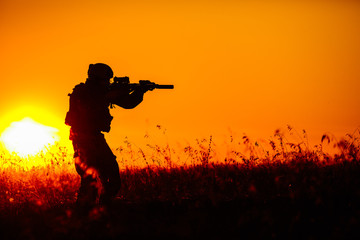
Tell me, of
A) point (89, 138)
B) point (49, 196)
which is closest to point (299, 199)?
point (89, 138)

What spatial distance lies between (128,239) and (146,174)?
3.45 m

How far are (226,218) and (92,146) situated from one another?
2.01m

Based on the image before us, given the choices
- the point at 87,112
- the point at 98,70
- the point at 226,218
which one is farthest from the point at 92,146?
the point at 226,218

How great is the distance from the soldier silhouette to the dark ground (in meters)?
0.27

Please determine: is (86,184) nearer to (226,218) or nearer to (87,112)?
(87,112)

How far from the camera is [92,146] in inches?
217

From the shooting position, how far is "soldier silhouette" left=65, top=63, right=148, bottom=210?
17.9 feet

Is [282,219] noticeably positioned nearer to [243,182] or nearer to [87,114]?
[243,182]

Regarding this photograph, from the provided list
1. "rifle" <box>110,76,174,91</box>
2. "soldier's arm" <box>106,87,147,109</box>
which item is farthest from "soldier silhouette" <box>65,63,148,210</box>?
"rifle" <box>110,76,174,91</box>

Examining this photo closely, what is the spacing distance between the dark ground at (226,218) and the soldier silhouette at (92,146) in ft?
0.88

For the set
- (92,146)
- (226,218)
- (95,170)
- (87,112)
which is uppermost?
(87,112)

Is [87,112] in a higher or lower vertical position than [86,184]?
higher

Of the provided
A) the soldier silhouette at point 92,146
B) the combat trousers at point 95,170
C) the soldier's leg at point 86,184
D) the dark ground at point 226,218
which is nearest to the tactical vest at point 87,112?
the soldier silhouette at point 92,146

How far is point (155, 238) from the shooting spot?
13.0 feet
